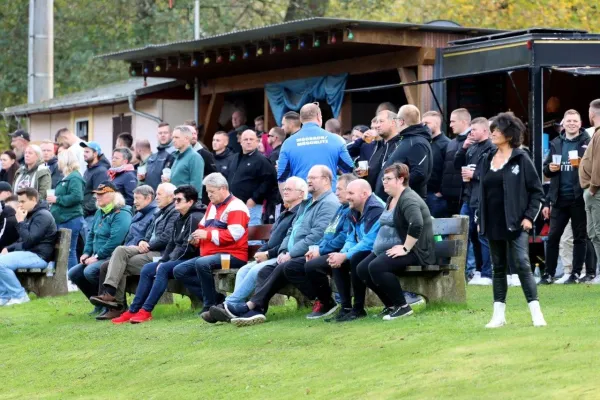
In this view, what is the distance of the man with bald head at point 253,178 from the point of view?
17.2m

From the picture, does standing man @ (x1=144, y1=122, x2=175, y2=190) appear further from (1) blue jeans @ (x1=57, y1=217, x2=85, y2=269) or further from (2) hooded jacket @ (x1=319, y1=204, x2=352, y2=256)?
(2) hooded jacket @ (x1=319, y1=204, x2=352, y2=256)

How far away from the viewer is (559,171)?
1570 cm

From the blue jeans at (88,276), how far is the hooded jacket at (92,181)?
3.08m

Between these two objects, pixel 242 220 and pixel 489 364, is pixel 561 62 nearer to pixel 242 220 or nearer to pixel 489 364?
pixel 242 220

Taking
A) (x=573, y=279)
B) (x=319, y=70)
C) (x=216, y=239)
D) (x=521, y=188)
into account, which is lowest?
(x=573, y=279)

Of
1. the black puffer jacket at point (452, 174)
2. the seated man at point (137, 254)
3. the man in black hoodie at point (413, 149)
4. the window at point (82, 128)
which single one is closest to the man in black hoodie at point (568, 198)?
the black puffer jacket at point (452, 174)

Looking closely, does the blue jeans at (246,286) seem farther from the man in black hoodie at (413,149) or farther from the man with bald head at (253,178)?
the man with bald head at (253,178)

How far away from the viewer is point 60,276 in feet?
59.4

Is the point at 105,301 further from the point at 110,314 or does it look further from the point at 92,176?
the point at 92,176

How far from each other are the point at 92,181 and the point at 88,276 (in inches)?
136

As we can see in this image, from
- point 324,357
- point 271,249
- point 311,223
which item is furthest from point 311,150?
point 324,357

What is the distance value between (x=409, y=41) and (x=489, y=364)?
35.0 ft

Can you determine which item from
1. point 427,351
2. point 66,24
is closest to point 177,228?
point 427,351

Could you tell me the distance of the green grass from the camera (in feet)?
29.6
